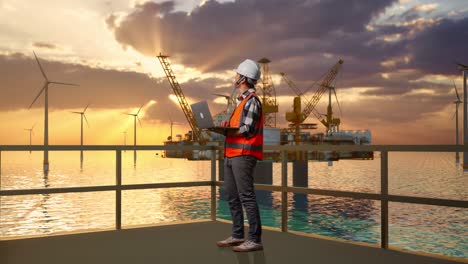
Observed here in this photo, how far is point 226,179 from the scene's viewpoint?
6312 millimetres

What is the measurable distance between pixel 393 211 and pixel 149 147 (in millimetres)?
59299

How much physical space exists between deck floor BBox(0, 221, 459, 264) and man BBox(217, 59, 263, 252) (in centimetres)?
39

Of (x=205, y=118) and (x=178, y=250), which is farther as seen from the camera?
(x=178, y=250)


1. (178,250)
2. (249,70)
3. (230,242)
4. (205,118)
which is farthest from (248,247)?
(249,70)

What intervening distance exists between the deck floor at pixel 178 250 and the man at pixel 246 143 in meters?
0.39

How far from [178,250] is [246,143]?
1.43 metres

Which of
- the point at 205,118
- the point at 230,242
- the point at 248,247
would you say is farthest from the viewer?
the point at 230,242

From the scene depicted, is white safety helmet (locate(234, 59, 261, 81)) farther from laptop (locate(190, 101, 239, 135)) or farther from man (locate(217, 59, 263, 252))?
laptop (locate(190, 101, 239, 135))

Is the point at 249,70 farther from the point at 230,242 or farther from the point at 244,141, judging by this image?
the point at 230,242

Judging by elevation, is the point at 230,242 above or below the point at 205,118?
below

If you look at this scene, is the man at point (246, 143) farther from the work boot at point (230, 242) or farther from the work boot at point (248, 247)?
the work boot at point (230, 242)

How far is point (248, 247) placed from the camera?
19.9 ft

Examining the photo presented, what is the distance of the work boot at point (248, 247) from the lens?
6043 millimetres

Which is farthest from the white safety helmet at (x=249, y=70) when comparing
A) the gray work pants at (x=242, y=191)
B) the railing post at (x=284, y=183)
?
the railing post at (x=284, y=183)
